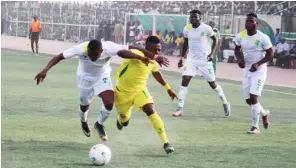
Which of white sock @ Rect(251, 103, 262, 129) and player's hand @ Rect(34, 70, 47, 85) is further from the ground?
player's hand @ Rect(34, 70, 47, 85)

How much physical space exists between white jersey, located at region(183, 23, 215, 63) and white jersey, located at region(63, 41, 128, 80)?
426 centimetres

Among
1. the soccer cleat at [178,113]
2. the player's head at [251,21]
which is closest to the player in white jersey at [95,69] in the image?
the player's head at [251,21]

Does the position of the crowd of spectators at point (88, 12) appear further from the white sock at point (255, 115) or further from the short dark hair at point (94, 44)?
the short dark hair at point (94, 44)

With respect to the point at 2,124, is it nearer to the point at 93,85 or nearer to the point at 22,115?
the point at 22,115

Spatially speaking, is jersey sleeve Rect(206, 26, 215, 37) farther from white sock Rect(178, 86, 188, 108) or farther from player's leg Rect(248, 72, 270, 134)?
player's leg Rect(248, 72, 270, 134)

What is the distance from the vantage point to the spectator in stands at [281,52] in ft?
97.4

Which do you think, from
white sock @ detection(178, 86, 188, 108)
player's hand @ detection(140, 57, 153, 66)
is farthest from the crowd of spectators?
player's hand @ detection(140, 57, 153, 66)

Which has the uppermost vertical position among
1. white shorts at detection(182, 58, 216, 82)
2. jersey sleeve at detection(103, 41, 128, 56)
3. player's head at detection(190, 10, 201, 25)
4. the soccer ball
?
player's head at detection(190, 10, 201, 25)

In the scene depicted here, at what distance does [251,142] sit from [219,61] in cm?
2297

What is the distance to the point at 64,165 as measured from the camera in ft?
28.1

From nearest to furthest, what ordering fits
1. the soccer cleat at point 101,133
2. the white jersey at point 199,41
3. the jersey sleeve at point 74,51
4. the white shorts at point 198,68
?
the jersey sleeve at point 74,51 < the soccer cleat at point 101,133 < the white jersey at point 199,41 < the white shorts at point 198,68

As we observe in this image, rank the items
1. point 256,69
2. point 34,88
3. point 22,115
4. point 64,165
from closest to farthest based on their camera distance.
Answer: point 64,165, point 256,69, point 22,115, point 34,88

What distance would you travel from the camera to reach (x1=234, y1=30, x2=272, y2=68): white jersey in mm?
11867

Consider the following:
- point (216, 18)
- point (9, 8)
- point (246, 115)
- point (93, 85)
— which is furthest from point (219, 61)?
point (9, 8)
